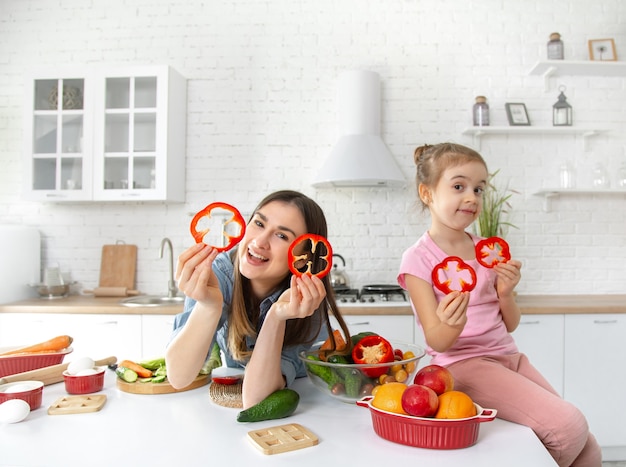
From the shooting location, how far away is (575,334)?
309 cm

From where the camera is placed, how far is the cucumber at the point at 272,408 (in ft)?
3.89

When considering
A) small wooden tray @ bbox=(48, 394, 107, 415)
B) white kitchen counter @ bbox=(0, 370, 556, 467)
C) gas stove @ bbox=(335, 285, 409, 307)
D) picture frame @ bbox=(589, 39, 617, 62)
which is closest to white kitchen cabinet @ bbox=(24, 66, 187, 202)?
gas stove @ bbox=(335, 285, 409, 307)

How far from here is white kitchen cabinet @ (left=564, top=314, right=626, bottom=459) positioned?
307 cm

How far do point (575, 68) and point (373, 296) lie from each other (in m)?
2.19

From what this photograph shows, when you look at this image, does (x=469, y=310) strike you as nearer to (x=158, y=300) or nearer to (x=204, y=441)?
(x=204, y=441)

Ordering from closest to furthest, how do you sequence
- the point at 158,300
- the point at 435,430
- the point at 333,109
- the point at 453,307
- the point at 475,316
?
1. the point at 435,430
2. the point at 453,307
3. the point at 475,316
4. the point at 158,300
5. the point at 333,109

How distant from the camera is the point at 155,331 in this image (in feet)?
10.6

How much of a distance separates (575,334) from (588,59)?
2.09 meters

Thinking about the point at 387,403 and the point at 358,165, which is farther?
the point at 358,165

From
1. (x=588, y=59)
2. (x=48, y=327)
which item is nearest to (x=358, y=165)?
(x=588, y=59)

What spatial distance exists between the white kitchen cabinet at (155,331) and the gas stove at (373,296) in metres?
1.06

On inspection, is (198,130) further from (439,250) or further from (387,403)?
(387,403)

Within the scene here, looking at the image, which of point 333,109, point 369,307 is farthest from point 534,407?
Answer: point 333,109

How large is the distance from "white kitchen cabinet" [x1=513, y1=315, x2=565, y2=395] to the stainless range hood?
123 cm
